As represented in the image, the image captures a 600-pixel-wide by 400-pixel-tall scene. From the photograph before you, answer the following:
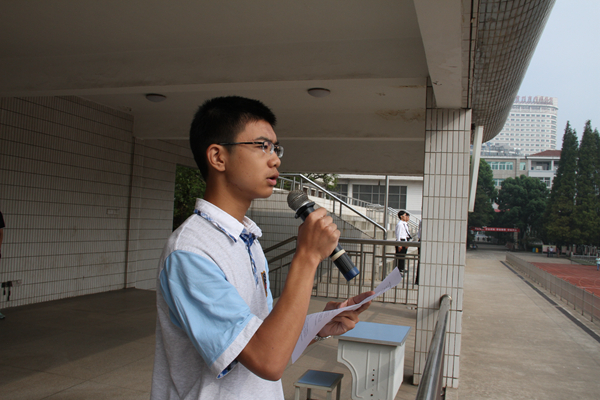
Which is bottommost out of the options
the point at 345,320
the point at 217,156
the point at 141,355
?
the point at 141,355

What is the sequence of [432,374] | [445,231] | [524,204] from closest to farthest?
1. [432,374]
2. [445,231]
3. [524,204]

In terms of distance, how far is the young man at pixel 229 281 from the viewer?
0.82m

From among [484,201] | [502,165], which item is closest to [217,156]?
[484,201]

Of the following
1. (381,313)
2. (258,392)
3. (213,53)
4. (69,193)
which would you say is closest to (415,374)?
(381,313)

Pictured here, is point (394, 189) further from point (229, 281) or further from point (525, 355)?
point (229, 281)

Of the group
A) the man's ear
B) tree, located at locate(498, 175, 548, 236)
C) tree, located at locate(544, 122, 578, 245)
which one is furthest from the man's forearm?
tree, located at locate(498, 175, 548, 236)

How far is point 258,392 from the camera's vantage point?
3.21ft

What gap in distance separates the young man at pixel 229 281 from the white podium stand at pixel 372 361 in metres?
1.87

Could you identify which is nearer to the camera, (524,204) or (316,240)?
(316,240)

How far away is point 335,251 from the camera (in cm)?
117

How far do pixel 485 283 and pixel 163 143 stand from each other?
39.2 ft

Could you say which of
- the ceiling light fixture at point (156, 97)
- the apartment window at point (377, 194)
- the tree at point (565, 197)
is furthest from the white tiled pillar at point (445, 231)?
the tree at point (565, 197)

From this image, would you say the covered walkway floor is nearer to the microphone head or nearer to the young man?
the microphone head

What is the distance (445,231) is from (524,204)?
189 feet
